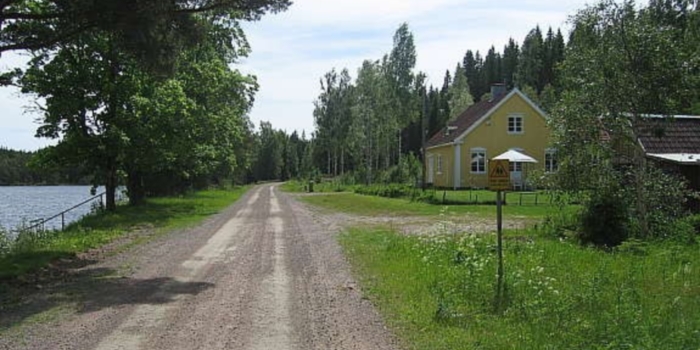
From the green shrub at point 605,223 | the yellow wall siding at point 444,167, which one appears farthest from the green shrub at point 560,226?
the yellow wall siding at point 444,167

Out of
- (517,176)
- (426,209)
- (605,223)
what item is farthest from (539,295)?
(517,176)

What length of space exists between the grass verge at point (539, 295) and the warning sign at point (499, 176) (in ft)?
5.01

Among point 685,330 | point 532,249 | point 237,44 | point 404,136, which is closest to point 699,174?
point 532,249

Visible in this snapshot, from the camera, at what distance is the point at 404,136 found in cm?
10300

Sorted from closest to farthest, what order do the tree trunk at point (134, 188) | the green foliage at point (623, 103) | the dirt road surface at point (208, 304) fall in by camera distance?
the dirt road surface at point (208, 304) < the green foliage at point (623, 103) < the tree trunk at point (134, 188)

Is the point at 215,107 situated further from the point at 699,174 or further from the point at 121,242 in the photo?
the point at 699,174

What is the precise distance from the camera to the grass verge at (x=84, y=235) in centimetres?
1337

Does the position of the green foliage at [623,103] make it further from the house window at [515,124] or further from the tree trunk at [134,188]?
the house window at [515,124]

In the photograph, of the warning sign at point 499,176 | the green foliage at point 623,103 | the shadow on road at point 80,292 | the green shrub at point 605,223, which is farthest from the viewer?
the green foliage at point 623,103

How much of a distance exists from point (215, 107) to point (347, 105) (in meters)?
36.9

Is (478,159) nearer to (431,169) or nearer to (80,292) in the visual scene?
(431,169)

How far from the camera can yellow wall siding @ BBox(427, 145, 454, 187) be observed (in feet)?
151

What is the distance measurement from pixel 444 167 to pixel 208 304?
3961 cm

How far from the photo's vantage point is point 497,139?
1772 inches
